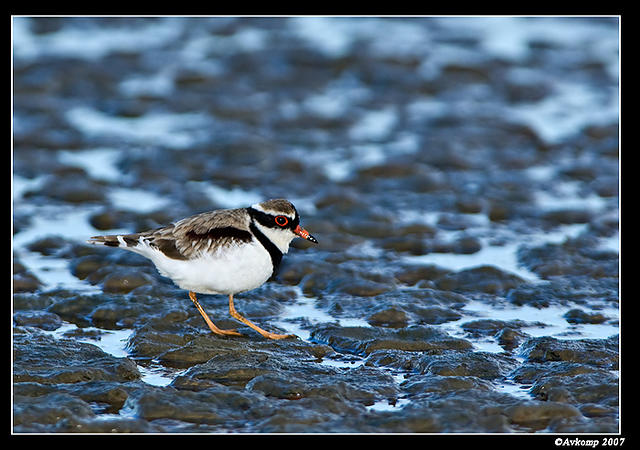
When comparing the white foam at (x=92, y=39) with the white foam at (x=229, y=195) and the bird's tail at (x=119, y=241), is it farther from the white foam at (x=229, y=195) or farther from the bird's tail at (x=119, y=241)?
the bird's tail at (x=119, y=241)

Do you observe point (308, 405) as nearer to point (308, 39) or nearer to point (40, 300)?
point (40, 300)

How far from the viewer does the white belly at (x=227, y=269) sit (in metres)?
6.59

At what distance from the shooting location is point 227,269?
21.6ft

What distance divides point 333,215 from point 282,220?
2.25 metres

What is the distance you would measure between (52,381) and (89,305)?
1.39m

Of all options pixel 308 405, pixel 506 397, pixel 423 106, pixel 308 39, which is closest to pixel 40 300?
pixel 308 405

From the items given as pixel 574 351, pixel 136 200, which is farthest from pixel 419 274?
pixel 136 200

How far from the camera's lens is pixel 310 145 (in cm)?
1066

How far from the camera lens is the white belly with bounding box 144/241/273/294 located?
659 cm

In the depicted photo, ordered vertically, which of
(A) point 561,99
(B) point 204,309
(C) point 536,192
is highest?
(A) point 561,99

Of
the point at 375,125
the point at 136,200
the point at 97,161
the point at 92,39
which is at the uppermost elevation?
the point at 92,39

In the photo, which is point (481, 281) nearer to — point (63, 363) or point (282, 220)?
point (282, 220)

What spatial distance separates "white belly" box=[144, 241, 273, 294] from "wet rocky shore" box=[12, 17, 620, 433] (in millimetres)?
403


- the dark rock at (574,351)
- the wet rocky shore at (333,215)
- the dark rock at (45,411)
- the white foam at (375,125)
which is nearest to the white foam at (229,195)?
the wet rocky shore at (333,215)
